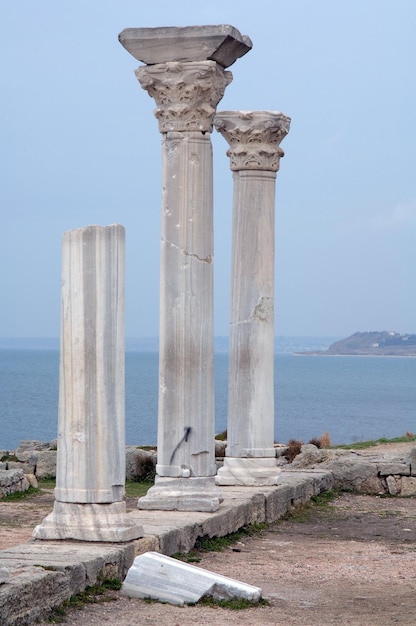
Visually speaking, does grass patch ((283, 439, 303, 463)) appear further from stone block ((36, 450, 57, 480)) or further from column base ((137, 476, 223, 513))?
column base ((137, 476, 223, 513))

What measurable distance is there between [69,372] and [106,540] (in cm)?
141

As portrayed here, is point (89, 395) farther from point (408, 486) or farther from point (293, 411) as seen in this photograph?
point (293, 411)

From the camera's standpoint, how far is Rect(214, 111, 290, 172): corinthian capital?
643 inches

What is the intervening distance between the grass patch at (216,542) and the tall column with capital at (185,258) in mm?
422

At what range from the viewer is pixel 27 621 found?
868cm

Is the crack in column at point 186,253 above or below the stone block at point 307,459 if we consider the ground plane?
above

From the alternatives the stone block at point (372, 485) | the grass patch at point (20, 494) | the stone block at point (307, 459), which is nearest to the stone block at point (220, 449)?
the stone block at point (307, 459)

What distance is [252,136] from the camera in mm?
16359

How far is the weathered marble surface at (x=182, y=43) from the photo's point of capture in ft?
43.8

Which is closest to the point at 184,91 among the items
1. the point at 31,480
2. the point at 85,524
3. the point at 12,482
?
the point at 85,524

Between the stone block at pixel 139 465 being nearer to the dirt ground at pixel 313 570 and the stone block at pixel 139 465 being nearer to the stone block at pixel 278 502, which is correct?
the dirt ground at pixel 313 570

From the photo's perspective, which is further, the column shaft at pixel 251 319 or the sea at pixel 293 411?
the sea at pixel 293 411

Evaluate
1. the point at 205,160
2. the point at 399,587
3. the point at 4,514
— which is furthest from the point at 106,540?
the point at 4,514

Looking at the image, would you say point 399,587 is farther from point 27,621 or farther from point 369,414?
point 369,414
